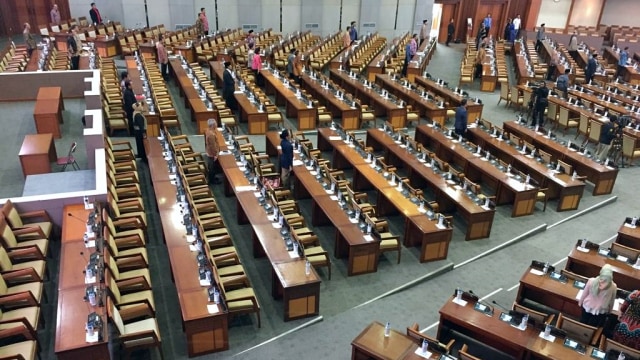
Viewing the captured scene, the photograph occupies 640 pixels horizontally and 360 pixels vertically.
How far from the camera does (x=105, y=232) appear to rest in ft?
26.6

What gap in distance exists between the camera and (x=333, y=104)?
1559 centimetres

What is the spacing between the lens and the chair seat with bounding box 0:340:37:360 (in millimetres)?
5977

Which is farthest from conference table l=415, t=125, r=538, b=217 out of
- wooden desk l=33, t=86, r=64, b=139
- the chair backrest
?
wooden desk l=33, t=86, r=64, b=139

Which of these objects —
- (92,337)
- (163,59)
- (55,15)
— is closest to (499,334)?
(92,337)

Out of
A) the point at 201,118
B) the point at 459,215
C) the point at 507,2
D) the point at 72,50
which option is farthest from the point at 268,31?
the point at 459,215

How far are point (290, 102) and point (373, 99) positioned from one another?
274 centimetres

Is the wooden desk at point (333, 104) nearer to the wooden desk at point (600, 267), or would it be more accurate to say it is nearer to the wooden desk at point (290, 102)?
the wooden desk at point (290, 102)

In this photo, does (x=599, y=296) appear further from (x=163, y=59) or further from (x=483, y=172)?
(x=163, y=59)

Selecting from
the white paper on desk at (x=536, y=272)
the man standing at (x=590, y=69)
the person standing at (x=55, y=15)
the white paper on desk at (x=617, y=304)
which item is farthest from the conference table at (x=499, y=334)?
the person standing at (x=55, y=15)

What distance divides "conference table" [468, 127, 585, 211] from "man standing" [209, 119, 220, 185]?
675 centimetres

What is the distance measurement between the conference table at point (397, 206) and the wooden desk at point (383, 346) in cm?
283

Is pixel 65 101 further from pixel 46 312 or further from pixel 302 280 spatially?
pixel 302 280

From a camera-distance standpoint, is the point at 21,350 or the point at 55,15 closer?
the point at 21,350

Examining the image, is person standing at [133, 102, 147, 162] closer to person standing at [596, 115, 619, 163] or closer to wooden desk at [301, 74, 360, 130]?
wooden desk at [301, 74, 360, 130]
